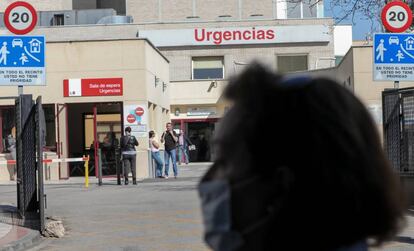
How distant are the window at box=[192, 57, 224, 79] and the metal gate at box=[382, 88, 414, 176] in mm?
26412

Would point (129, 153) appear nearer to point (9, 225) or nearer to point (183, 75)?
point (9, 225)

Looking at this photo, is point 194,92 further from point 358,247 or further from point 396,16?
point 358,247

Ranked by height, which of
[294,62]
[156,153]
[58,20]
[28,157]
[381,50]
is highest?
[58,20]

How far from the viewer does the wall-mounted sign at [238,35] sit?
1527 inches

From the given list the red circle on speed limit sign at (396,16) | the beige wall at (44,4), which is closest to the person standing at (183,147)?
the beige wall at (44,4)

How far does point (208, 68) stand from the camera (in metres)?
40.3

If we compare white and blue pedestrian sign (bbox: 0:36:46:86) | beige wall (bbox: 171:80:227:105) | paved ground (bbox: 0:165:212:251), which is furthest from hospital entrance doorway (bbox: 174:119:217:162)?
white and blue pedestrian sign (bbox: 0:36:46:86)

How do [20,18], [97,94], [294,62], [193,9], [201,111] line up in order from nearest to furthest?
[20,18], [97,94], [201,111], [294,62], [193,9]

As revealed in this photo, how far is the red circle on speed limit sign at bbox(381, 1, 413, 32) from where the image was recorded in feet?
38.9

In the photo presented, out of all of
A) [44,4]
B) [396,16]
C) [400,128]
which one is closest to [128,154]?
[400,128]

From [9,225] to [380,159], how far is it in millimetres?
10628

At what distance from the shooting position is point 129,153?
20.8m

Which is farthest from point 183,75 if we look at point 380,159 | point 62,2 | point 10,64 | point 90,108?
point 380,159

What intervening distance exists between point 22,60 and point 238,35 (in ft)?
90.8
